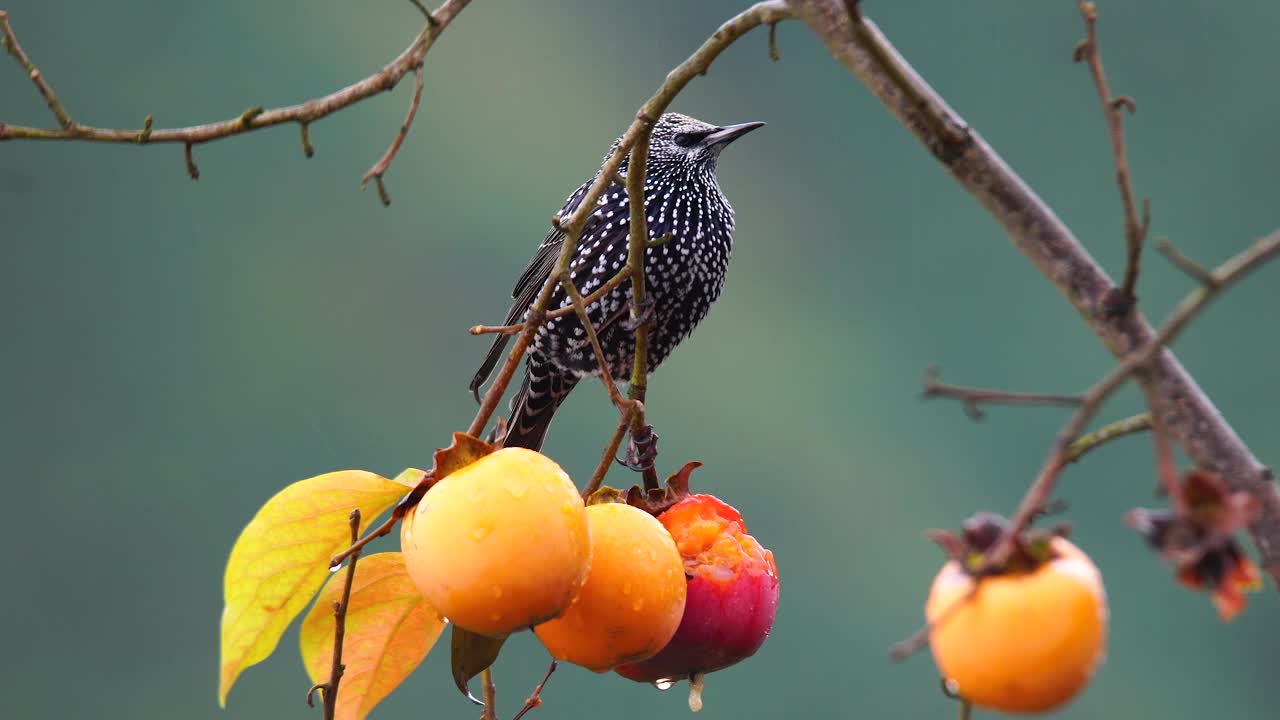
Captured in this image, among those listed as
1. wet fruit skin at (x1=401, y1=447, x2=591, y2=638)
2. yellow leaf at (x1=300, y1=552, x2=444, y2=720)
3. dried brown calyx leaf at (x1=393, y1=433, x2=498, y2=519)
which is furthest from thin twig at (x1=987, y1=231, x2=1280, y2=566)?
yellow leaf at (x1=300, y1=552, x2=444, y2=720)

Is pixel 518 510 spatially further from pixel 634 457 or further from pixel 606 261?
pixel 606 261

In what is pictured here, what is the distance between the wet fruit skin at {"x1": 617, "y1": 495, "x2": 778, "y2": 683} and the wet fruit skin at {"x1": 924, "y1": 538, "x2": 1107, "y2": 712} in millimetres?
634

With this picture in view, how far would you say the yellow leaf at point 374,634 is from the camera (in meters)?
1.49

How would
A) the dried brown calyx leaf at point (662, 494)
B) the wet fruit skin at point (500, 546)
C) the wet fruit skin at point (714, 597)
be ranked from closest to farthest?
1. the wet fruit skin at point (500, 546)
2. the wet fruit skin at point (714, 597)
3. the dried brown calyx leaf at point (662, 494)

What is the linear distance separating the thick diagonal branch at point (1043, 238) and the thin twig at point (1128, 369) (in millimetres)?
36

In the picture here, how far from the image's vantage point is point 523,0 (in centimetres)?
2359

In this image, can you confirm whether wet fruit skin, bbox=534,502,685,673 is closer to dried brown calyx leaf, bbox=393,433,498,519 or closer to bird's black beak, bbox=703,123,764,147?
dried brown calyx leaf, bbox=393,433,498,519

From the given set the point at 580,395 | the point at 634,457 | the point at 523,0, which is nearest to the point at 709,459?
the point at 580,395

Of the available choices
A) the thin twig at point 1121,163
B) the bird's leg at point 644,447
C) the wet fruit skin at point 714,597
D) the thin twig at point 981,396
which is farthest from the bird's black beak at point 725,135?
the thin twig at point 981,396

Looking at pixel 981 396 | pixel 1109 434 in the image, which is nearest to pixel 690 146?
pixel 1109 434

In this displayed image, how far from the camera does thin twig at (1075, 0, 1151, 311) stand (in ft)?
2.99

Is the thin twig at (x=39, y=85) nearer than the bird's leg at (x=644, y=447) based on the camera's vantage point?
Yes

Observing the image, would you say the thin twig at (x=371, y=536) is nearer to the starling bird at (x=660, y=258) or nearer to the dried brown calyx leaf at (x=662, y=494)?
the dried brown calyx leaf at (x=662, y=494)

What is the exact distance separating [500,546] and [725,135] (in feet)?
6.87
